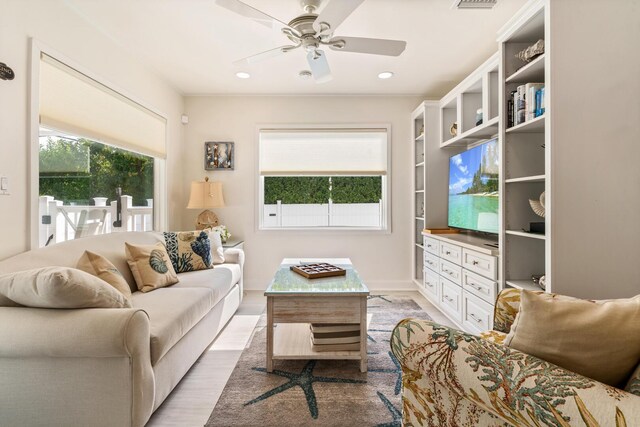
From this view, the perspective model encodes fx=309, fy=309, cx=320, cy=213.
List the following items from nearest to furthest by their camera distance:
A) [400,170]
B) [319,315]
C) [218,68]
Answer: [319,315], [218,68], [400,170]

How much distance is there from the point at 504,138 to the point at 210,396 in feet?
8.53

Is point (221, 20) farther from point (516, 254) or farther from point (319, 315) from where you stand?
point (516, 254)

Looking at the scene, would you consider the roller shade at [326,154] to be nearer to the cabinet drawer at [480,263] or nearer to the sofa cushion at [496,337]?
the cabinet drawer at [480,263]

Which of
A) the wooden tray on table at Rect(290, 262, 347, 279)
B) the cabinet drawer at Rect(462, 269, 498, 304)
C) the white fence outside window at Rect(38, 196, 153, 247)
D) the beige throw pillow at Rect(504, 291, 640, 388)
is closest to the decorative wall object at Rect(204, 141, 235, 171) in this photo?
the white fence outside window at Rect(38, 196, 153, 247)

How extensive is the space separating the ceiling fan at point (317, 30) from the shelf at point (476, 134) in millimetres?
996

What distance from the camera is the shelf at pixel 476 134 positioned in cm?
256

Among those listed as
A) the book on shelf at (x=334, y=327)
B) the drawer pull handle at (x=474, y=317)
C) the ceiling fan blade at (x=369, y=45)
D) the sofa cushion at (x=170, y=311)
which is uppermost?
the ceiling fan blade at (x=369, y=45)

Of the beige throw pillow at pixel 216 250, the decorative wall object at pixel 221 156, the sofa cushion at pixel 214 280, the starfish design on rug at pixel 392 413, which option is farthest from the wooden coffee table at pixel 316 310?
the decorative wall object at pixel 221 156

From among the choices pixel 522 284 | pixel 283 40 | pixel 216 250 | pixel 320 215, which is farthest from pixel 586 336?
pixel 320 215

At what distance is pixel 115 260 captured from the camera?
7.67 ft

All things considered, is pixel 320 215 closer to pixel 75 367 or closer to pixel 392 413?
pixel 392 413

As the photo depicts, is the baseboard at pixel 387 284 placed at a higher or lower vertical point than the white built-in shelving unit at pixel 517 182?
lower

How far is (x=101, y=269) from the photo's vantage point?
1.96 m

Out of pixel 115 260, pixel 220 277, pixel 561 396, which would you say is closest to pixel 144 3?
pixel 115 260
